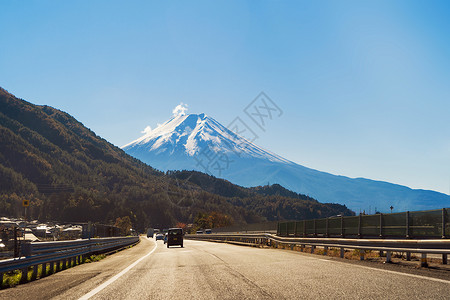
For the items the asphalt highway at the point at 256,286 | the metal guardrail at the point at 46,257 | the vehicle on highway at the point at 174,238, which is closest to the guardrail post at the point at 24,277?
the metal guardrail at the point at 46,257

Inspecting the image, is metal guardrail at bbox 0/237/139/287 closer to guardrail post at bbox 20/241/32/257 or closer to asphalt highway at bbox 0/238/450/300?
guardrail post at bbox 20/241/32/257

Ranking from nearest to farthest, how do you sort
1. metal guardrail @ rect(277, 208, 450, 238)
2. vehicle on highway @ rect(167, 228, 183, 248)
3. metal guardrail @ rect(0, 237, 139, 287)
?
metal guardrail @ rect(0, 237, 139, 287) < metal guardrail @ rect(277, 208, 450, 238) < vehicle on highway @ rect(167, 228, 183, 248)

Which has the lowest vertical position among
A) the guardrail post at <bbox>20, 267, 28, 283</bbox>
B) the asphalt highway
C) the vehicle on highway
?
the vehicle on highway

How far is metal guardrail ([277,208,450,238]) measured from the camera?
14930mm

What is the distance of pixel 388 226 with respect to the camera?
1925 cm

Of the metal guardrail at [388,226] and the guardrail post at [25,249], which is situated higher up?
the metal guardrail at [388,226]

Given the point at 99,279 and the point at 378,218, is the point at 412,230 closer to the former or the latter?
the point at 378,218

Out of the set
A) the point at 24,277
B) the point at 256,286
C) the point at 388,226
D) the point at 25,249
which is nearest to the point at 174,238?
the point at 388,226

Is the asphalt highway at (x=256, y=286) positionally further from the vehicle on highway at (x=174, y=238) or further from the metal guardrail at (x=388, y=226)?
the vehicle on highway at (x=174, y=238)

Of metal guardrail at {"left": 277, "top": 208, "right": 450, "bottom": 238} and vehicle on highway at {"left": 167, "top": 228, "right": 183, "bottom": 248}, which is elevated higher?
metal guardrail at {"left": 277, "top": 208, "right": 450, "bottom": 238}

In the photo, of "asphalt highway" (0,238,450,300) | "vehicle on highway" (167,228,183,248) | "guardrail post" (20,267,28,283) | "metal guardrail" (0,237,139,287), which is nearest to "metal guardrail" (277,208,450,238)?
"asphalt highway" (0,238,450,300)

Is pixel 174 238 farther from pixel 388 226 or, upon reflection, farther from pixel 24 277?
pixel 24 277

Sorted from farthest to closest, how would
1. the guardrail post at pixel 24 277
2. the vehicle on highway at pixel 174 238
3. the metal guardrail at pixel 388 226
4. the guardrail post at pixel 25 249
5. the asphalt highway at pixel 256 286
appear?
the vehicle on highway at pixel 174 238 < the metal guardrail at pixel 388 226 < the guardrail post at pixel 25 249 < the guardrail post at pixel 24 277 < the asphalt highway at pixel 256 286

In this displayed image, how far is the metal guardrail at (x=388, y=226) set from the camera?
49.0ft
